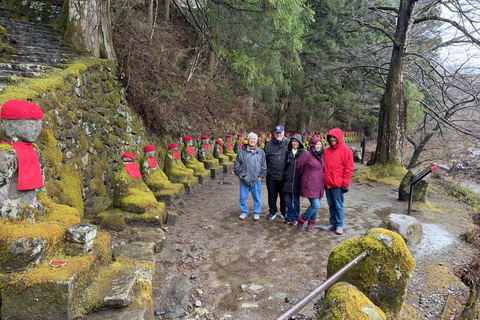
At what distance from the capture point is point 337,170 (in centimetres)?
487

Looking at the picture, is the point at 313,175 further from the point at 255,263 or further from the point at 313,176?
Result: the point at 255,263

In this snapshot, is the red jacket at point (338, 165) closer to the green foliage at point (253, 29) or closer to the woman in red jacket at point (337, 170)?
the woman in red jacket at point (337, 170)

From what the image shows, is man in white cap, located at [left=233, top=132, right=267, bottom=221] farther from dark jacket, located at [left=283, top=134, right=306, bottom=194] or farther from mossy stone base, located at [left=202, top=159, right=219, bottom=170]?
mossy stone base, located at [left=202, top=159, right=219, bottom=170]

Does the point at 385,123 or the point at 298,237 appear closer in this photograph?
the point at 298,237

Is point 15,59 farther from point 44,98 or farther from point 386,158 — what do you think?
point 386,158

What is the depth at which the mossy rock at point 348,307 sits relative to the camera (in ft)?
6.33

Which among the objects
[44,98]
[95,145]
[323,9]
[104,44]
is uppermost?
[323,9]

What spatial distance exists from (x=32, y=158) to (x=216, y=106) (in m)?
11.7

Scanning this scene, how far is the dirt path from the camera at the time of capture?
291 cm

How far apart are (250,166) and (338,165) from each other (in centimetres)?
155

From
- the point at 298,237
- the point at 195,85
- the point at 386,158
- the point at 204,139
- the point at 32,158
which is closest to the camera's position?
the point at 32,158

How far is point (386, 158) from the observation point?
10.0 metres

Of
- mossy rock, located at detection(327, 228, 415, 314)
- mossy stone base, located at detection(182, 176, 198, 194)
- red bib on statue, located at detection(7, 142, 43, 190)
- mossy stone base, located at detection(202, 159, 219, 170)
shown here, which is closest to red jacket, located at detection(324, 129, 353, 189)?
mossy rock, located at detection(327, 228, 415, 314)

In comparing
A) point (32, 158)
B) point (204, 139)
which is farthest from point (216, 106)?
point (32, 158)
